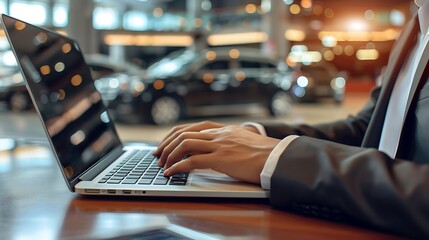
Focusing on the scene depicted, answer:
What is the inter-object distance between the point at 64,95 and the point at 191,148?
0.25m

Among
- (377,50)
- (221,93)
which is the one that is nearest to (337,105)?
(221,93)

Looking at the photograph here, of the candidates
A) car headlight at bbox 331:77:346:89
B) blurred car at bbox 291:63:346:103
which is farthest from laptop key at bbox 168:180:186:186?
car headlight at bbox 331:77:346:89

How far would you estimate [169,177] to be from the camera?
2.30ft

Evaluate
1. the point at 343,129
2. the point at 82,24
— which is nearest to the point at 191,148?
the point at 343,129

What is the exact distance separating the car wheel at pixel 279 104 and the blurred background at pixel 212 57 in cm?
2

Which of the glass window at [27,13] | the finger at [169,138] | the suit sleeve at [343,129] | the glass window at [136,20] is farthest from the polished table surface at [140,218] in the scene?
the glass window at [136,20]

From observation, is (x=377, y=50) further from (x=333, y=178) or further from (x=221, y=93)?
(x=333, y=178)

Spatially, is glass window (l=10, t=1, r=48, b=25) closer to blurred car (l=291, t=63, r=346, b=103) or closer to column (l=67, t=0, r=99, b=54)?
column (l=67, t=0, r=99, b=54)

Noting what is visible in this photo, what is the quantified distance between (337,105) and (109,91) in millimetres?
5998

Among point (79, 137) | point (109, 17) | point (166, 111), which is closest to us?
point (79, 137)

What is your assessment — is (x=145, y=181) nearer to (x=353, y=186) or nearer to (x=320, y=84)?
(x=353, y=186)

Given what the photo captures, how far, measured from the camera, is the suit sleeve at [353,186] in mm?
523

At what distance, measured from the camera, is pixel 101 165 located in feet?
2.63

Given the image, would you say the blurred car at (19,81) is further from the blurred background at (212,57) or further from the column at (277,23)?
the column at (277,23)
